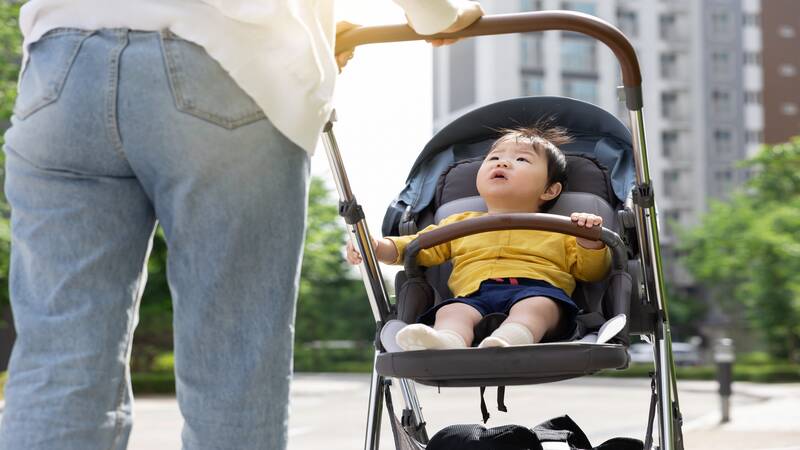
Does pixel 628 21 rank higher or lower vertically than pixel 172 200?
higher

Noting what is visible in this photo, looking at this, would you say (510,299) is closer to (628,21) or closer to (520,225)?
(520,225)

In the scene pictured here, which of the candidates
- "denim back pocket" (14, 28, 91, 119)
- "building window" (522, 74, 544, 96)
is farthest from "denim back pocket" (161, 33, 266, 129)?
"building window" (522, 74, 544, 96)

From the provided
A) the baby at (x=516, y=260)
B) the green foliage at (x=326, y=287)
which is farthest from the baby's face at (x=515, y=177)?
the green foliage at (x=326, y=287)

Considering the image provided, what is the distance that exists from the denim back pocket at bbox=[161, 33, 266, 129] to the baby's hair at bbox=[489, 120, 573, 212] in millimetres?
2094

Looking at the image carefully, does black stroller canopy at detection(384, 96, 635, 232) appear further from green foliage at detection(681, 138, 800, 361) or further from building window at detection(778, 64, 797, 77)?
building window at detection(778, 64, 797, 77)

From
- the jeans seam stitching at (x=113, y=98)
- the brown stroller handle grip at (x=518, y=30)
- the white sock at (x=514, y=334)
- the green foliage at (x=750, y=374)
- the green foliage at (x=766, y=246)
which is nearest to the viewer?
the jeans seam stitching at (x=113, y=98)

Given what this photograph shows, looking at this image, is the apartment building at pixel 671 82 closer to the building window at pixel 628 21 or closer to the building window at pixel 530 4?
the building window at pixel 628 21

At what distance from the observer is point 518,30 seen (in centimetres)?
246

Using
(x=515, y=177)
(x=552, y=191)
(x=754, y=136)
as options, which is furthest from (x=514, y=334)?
(x=754, y=136)

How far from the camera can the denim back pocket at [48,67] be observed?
5.11ft

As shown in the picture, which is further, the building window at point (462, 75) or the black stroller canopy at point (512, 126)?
the building window at point (462, 75)

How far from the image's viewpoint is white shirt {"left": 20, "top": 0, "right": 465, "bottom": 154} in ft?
5.13

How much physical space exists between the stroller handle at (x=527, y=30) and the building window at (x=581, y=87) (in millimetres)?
47576

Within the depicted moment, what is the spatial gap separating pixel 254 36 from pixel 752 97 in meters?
55.4
